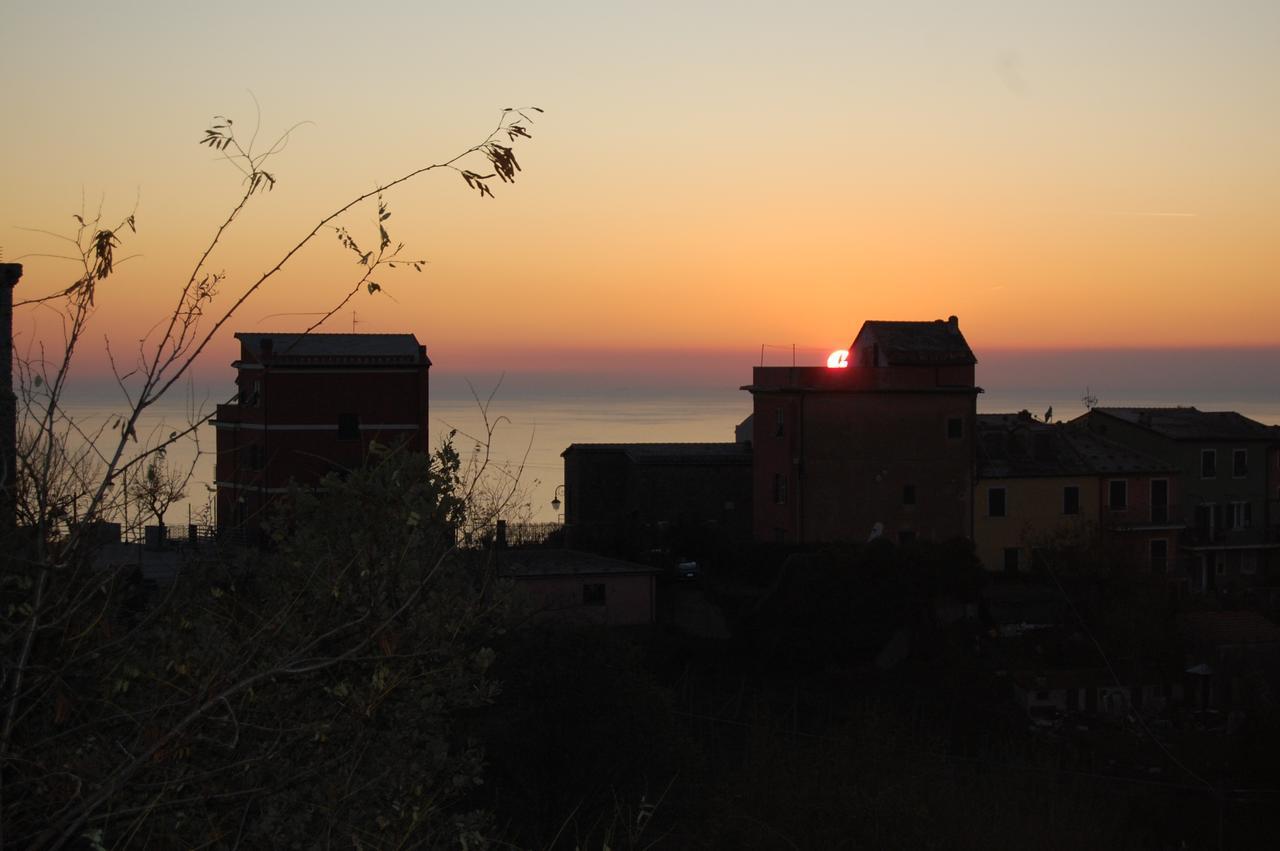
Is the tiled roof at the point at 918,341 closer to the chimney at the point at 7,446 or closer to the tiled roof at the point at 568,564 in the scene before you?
the tiled roof at the point at 568,564

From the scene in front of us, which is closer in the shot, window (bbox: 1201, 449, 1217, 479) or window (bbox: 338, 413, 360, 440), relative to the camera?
window (bbox: 338, 413, 360, 440)

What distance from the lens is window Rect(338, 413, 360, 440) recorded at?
30125mm

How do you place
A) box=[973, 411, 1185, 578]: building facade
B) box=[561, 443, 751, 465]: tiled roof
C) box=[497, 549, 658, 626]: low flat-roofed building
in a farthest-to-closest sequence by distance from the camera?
box=[561, 443, 751, 465]: tiled roof < box=[973, 411, 1185, 578]: building facade < box=[497, 549, 658, 626]: low flat-roofed building

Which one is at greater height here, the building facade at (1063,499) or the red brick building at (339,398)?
the red brick building at (339,398)

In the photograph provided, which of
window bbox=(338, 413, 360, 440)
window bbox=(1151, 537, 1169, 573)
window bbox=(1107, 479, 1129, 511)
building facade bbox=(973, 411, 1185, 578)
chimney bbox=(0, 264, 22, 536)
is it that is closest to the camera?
chimney bbox=(0, 264, 22, 536)

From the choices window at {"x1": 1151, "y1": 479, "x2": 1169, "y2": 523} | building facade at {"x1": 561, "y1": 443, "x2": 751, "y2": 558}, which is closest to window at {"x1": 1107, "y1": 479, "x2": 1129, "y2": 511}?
window at {"x1": 1151, "y1": 479, "x2": 1169, "y2": 523}

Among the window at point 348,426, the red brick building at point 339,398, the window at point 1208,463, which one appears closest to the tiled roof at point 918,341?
the window at point 1208,463

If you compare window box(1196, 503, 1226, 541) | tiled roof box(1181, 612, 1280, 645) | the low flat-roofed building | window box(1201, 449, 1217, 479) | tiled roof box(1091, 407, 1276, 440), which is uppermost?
tiled roof box(1091, 407, 1276, 440)

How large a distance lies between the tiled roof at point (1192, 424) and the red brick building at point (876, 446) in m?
7.21

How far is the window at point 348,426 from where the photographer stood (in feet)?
98.8

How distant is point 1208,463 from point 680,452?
15.5 m

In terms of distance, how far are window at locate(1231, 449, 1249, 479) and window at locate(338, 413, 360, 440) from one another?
25274 mm

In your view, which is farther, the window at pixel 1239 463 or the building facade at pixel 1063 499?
the window at pixel 1239 463

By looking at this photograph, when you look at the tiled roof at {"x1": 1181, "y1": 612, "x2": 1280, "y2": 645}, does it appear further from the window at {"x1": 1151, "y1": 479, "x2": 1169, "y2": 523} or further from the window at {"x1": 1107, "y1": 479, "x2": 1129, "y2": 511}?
the window at {"x1": 1151, "y1": 479, "x2": 1169, "y2": 523}
